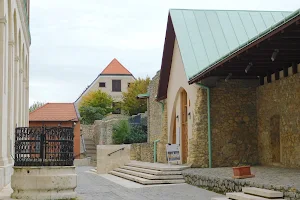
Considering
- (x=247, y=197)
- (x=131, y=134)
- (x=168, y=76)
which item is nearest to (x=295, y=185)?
(x=247, y=197)

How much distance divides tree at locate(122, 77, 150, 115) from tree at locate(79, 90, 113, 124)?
10.7 ft

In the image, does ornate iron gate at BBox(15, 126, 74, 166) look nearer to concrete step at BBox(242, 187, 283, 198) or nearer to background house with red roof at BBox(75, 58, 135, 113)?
concrete step at BBox(242, 187, 283, 198)

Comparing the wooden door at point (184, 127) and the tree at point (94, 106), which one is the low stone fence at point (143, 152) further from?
the tree at point (94, 106)

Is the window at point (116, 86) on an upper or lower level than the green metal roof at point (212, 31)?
upper

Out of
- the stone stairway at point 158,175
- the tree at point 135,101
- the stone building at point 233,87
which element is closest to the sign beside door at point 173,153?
the stone building at point 233,87

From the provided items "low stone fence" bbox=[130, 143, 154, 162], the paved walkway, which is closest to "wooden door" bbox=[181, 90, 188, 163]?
"low stone fence" bbox=[130, 143, 154, 162]

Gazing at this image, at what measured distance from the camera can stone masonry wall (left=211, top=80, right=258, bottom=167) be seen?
18703mm

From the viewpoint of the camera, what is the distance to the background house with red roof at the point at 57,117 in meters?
41.9

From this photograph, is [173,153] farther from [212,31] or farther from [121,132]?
[121,132]

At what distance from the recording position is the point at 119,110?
60.8 m

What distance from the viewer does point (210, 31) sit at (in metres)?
22.5

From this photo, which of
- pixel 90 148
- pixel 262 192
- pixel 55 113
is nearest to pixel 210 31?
pixel 262 192

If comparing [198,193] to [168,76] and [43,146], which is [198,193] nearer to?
[43,146]

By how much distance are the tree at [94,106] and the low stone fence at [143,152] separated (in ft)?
81.7
